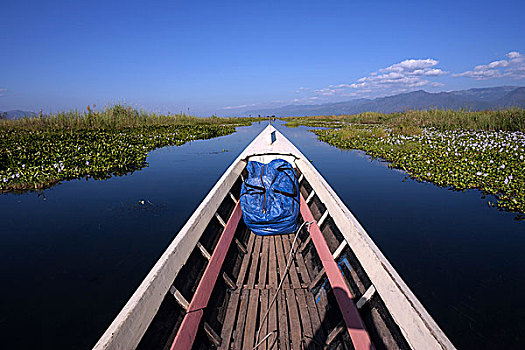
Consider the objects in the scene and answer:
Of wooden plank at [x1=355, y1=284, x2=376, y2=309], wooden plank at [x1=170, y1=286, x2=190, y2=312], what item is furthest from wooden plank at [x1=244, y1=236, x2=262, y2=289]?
wooden plank at [x1=355, y1=284, x2=376, y2=309]

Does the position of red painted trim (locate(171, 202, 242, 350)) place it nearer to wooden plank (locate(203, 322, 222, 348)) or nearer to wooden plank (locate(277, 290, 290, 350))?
wooden plank (locate(203, 322, 222, 348))

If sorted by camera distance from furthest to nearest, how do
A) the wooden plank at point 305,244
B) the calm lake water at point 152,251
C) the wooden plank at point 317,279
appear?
the wooden plank at point 305,244 < the calm lake water at point 152,251 < the wooden plank at point 317,279

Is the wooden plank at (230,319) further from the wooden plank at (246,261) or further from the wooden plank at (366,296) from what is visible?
the wooden plank at (366,296)

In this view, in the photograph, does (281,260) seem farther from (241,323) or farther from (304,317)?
(241,323)

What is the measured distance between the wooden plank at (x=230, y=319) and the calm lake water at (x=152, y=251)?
1619 millimetres

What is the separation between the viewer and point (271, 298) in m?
2.84

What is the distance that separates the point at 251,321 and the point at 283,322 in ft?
0.98

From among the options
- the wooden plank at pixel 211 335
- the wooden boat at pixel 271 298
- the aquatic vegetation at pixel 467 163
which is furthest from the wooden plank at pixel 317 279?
the aquatic vegetation at pixel 467 163

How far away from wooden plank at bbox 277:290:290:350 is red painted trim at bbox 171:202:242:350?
0.72 m

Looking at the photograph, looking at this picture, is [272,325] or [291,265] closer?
[272,325]

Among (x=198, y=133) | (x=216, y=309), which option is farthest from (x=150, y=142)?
(x=216, y=309)

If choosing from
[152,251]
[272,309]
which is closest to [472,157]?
[272,309]

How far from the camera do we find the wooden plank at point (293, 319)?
7.69 ft

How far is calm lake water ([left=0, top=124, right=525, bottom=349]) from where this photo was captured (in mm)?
3225
